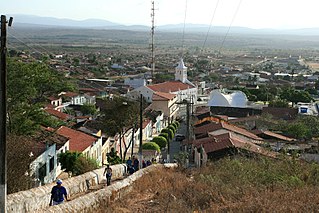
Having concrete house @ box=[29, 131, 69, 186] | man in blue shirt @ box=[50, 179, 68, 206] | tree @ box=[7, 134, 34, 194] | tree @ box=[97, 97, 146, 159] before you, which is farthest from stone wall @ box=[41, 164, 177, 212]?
tree @ box=[97, 97, 146, 159]

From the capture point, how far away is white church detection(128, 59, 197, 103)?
205 ft

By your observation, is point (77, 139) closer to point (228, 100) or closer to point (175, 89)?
point (228, 100)

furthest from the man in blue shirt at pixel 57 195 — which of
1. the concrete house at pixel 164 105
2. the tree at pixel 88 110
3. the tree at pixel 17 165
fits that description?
the concrete house at pixel 164 105

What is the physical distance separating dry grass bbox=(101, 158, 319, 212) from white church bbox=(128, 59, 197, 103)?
4440cm

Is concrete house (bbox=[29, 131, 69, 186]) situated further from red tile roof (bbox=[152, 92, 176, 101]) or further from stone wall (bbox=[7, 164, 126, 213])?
red tile roof (bbox=[152, 92, 176, 101])

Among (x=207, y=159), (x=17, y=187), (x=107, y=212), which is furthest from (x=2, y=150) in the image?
(x=207, y=159)

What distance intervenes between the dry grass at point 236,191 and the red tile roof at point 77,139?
10.1 m

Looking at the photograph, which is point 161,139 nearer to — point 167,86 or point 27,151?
point 27,151

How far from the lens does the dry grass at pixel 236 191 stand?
10452mm

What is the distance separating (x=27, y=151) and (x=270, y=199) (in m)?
8.27

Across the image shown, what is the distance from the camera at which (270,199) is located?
1072 centimetres

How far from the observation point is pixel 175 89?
7119 cm

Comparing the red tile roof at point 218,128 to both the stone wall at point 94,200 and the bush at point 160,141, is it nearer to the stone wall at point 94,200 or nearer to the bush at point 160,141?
the bush at point 160,141

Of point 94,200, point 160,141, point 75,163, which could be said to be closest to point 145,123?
point 160,141
